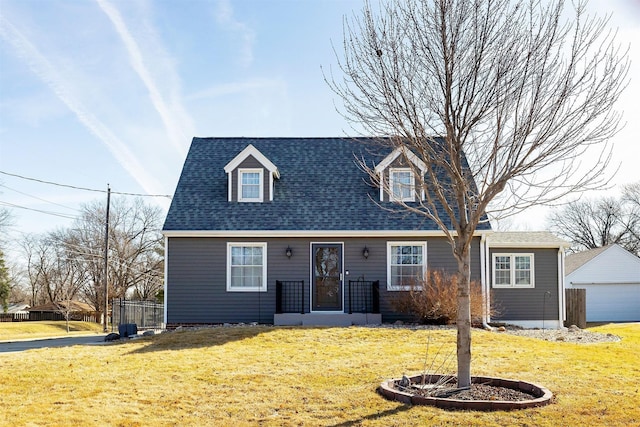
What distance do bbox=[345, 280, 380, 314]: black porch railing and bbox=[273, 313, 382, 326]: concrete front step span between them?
0.58 meters

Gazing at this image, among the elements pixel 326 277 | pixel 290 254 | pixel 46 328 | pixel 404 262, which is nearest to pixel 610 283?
pixel 404 262

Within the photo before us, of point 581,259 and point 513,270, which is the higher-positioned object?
point 581,259

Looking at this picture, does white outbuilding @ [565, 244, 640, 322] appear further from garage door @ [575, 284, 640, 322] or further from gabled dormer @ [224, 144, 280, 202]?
gabled dormer @ [224, 144, 280, 202]

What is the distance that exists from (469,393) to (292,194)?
11.7 meters

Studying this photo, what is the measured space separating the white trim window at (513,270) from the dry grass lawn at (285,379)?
507 cm

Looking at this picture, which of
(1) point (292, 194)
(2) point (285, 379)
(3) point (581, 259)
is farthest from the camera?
(3) point (581, 259)

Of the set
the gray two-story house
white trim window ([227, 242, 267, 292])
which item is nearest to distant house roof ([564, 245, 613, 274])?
the gray two-story house

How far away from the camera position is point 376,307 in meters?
17.4

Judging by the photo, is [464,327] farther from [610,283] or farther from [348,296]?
[610,283]

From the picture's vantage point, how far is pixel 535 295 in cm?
1956

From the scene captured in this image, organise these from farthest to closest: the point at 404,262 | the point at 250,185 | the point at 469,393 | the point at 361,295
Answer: the point at 250,185, the point at 404,262, the point at 361,295, the point at 469,393

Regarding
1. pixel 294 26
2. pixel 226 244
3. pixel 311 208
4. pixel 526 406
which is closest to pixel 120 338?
pixel 226 244

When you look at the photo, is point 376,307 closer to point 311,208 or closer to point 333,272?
point 333,272

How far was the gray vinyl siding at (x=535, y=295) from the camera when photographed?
19.4m
